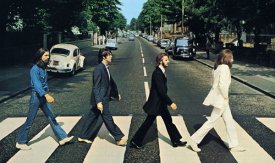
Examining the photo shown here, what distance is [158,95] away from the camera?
7238 millimetres

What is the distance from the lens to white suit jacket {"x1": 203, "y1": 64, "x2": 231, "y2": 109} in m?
7.14

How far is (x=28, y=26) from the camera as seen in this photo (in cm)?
3106

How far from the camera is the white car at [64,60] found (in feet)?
67.5

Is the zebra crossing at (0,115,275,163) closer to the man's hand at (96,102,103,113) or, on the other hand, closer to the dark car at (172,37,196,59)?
the man's hand at (96,102,103,113)

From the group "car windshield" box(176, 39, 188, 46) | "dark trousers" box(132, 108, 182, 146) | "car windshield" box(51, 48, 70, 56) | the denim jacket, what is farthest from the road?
"car windshield" box(176, 39, 188, 46)

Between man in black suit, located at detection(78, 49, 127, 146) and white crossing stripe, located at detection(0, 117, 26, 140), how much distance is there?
1.98 m

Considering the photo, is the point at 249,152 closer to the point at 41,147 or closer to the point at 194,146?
the point at 194,146

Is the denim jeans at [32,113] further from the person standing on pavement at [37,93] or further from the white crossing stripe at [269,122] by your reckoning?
the white crossing stripe at [269,122]

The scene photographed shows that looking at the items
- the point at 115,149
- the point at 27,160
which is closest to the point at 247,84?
the point at 115,149

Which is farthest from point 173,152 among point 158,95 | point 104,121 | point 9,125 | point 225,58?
point 9,125

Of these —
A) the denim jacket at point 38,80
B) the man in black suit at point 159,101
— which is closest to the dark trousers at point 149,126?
the man in black suit at point 159,101

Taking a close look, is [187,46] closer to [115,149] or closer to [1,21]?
[1,21]

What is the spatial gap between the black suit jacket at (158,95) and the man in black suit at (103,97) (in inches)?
30.7

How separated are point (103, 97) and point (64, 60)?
14.0 meters
